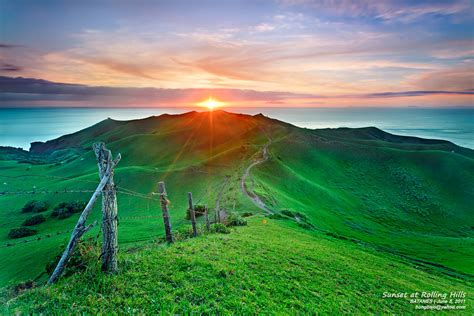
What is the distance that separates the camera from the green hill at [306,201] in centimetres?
2160

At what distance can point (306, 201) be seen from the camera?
151 ft

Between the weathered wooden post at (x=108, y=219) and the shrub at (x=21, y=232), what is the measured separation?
40.2 metres

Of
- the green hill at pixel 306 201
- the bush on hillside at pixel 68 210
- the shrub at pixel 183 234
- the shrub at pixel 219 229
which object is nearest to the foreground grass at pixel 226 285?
the green hill at pixel 306 201

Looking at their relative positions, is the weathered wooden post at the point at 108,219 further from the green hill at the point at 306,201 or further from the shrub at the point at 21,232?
the shrub at the point at 21,232

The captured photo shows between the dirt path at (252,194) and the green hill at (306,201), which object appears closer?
the green hill at (306,201)

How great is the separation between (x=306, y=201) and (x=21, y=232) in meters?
47.2

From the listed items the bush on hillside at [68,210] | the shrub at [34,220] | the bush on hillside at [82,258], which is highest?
the bush on hillside at [82,258]

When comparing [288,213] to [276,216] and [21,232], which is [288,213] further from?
[21,232]

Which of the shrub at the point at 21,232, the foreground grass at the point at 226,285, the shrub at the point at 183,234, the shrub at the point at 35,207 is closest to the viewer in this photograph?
the foreground grass at the point at 226,285

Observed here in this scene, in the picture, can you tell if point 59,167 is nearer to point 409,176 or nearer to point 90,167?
point 90,167

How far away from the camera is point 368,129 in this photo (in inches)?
6029

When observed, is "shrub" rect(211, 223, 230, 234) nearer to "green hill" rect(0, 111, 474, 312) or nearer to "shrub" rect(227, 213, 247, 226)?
"green hill" rect(0, 111, 474, 312)

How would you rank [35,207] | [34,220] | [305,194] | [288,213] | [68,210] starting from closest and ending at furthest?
1. [288,213]
2. [34,220]
3. [68,210]
4. [35,207]
5. [305,194]

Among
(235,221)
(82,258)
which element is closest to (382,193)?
(235,221)
